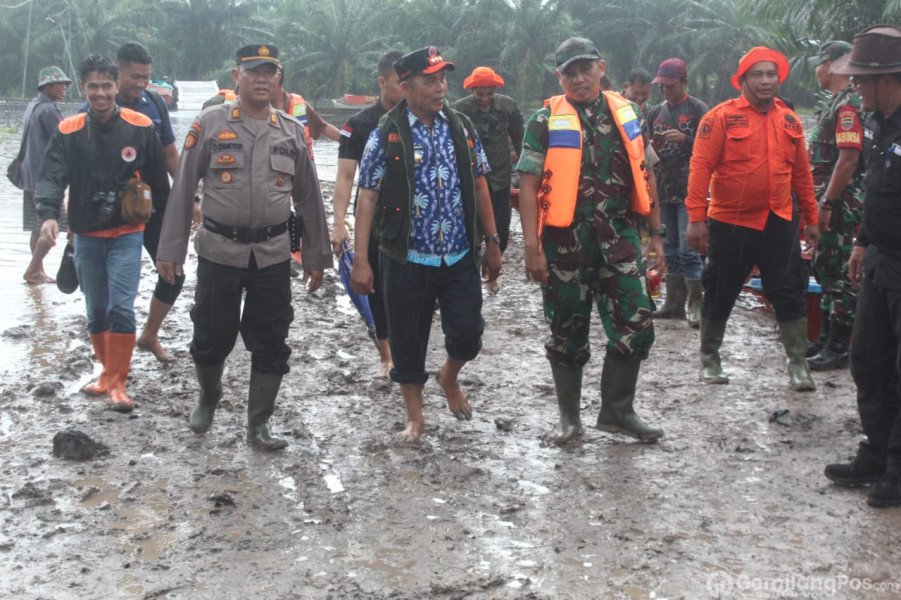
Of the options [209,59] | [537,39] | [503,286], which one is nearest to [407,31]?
[537,39]

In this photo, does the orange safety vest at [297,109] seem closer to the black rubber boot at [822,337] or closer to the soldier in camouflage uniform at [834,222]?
the soldier in camouflage uniform at [834,222]

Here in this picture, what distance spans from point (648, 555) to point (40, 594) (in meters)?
2.24

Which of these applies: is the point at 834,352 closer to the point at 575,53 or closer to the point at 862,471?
the point at 862,471

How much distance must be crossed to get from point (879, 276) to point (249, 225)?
2.98 meters

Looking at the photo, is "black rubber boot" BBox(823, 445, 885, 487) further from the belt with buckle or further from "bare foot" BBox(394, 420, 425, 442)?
the belt with buckle

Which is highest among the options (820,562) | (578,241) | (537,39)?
(537,39)

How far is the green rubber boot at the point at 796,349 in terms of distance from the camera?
639 cm

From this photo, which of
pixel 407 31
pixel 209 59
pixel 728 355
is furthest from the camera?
pixel 209 59

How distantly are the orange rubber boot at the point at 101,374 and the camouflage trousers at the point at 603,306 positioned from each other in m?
2.72

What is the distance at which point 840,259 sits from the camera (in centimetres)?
679

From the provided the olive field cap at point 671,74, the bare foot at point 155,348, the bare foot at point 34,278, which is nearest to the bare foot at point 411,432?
the bare foot at point 155,348

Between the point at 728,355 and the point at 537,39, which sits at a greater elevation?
the point at 537,39

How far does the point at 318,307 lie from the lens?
894 centimetres

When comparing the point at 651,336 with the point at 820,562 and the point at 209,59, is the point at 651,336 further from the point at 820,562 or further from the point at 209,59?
the point at 209,59
